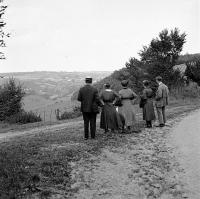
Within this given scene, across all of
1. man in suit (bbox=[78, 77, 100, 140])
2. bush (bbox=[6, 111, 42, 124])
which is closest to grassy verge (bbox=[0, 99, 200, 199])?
man in suit (bbox=[78, 77, 100, 140])

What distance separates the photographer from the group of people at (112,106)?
41.7ft

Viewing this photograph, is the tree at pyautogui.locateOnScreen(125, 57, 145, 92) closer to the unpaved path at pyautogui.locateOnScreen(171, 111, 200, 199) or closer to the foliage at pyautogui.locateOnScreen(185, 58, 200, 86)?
the foliage at pyautogui.locateOnScreen(185, 58, 200, 86)

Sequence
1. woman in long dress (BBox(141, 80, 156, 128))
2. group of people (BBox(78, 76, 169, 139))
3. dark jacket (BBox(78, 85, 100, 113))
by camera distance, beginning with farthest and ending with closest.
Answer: woman in long dress (BBox(141, 80, 156, 128))
group of people (BBox(78, 76, 169, 139))
dark jacket (BBox(78, 85, 100, 113))

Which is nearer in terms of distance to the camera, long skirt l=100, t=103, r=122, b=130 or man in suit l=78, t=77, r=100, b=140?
man in suit l=78, t=77, r=100, b=140

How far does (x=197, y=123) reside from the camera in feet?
58.3

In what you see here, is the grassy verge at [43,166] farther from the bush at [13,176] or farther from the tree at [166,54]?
the tree at [166,54]

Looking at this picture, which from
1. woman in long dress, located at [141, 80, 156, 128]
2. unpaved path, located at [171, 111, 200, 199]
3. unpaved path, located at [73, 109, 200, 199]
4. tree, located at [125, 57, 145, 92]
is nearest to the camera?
unpaved path, located at [73, 109, 200, 199]

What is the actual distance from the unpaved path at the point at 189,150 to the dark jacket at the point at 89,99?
294 cm

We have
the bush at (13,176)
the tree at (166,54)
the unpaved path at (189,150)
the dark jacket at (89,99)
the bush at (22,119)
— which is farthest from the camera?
the tree at (166,54)

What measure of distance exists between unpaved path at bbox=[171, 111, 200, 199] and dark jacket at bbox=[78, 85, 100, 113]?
2935 mm

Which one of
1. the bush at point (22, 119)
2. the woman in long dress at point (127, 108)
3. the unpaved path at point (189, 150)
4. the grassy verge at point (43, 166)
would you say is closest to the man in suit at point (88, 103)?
the grassy verge at point (43, 166)

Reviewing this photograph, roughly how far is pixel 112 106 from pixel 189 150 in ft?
11.2

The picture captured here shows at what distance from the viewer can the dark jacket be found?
12.6 m

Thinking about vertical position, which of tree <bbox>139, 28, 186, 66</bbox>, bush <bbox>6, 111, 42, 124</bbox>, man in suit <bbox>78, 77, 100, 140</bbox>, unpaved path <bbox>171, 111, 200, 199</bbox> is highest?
tree <bbox>139, 28, 186, 66</bbox>
